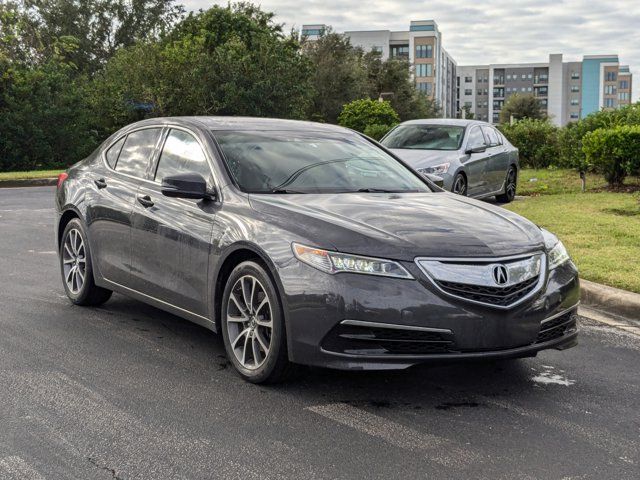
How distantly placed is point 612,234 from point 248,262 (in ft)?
22.9

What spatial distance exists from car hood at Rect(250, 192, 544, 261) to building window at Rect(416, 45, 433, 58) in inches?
5163

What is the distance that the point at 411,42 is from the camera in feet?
437

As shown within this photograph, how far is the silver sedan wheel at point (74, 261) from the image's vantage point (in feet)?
22.5

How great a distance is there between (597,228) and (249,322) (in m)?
7.38

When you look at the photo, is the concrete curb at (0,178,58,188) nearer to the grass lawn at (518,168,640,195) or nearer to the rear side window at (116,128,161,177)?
the grass lawn at (518,168,640,195)

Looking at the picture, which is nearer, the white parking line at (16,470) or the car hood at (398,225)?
the white parking line at (16,470)

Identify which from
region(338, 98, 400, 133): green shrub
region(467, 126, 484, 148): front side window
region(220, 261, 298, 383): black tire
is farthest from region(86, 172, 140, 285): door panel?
region(338, 98, 400, 133): green shrub

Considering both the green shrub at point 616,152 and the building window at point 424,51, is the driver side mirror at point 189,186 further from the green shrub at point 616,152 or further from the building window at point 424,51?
the building window at point 424,51

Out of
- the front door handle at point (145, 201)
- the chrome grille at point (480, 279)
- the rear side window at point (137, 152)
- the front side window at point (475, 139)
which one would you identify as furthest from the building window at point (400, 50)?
the chrome grille at point (480, 279)

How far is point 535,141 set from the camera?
23.8 metres

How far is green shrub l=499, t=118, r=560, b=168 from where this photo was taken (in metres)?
23.4

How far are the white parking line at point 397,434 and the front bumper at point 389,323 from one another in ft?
0.79

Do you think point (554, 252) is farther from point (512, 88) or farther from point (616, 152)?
point (512, 88)

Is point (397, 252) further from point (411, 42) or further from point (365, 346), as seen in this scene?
point (411, 42)
